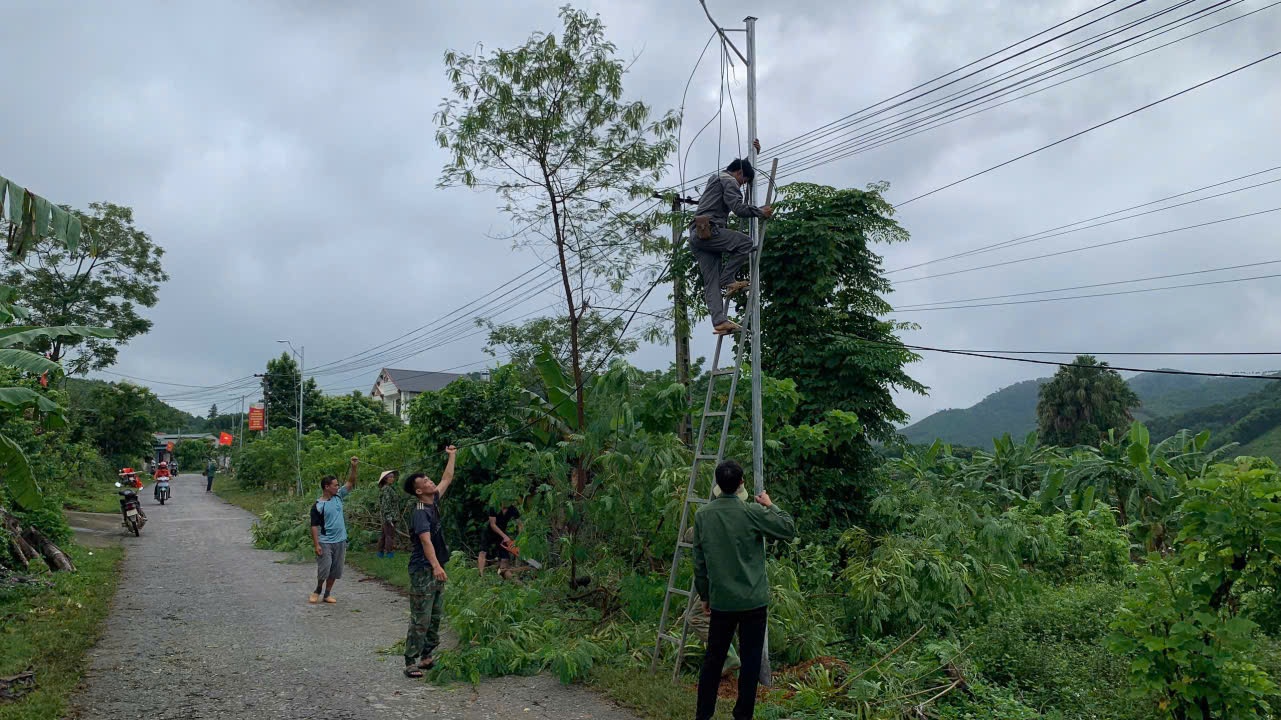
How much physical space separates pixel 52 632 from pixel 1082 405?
41842mm

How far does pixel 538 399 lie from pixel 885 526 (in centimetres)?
577

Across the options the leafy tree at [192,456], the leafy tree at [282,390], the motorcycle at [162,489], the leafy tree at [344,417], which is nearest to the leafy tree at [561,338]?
the motorcycle at [162,489]

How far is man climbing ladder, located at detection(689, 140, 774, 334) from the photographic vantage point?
21.9 feet

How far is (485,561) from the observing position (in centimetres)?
1117

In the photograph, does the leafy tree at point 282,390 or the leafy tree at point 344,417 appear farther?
the leafy tree at point 282,390

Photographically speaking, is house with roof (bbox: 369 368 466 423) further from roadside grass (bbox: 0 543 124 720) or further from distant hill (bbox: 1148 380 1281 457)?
roadside grass (bbox: 0 543 124 720)

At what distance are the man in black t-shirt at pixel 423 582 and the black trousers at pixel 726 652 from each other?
107 inches

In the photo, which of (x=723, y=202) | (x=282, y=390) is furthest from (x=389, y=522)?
(x=282, y=390)

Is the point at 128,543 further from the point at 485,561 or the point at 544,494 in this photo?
the point at 544,494

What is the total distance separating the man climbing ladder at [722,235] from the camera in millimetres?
6680

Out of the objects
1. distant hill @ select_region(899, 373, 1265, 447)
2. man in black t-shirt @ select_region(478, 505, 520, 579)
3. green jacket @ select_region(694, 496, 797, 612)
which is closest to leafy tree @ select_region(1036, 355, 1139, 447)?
man in black t-shirt @ select_region(478, 505, 520, 579)

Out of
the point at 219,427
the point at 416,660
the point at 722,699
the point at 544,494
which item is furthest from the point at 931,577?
the point at 219,427

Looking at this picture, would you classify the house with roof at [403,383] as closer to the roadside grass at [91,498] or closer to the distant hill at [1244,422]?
the roadside grass at [91,498]

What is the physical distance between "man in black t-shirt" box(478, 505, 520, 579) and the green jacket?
19.0 feet
